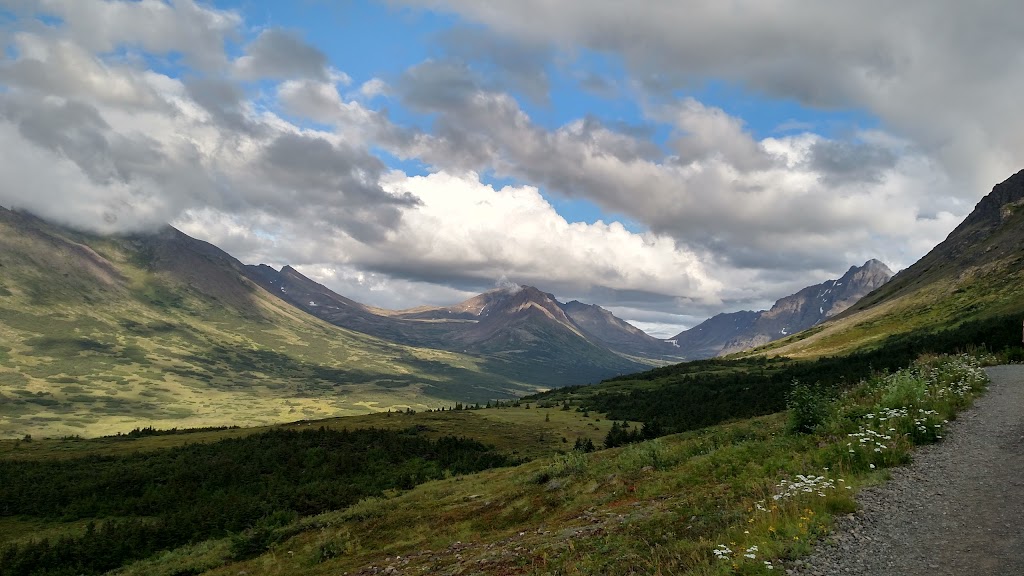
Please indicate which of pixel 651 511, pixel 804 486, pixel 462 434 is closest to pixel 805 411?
pixel 804 486

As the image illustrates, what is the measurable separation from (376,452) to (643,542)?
64.5 metres

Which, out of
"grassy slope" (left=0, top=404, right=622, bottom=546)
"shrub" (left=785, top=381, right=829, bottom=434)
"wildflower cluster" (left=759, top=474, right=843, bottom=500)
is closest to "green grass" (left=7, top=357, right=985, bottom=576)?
"wildflower cluster" (left=759, top=474, right=843, bottom=500)

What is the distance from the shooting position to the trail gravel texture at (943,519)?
396 inches

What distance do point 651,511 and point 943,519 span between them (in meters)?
7.87

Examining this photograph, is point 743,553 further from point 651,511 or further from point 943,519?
point 651,511

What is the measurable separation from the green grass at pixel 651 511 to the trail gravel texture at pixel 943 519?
20.9 inches

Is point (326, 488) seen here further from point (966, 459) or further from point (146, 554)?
point (966, 459)

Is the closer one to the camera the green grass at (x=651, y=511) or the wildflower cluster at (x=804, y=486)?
the green grass at (x=651, y=511)

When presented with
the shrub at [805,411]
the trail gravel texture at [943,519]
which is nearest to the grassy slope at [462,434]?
the shrub at [805,411]

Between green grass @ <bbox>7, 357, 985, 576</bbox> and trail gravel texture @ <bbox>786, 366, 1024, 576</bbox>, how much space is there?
0.53 m

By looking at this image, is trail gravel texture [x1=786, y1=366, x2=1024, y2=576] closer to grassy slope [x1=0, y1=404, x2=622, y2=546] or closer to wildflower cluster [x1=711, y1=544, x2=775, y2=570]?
wildflower cluster [x1=711, y1=544, x2=775, y2=570]

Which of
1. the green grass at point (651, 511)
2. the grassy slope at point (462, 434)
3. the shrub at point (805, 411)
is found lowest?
the grassy slope at point (462, 434)

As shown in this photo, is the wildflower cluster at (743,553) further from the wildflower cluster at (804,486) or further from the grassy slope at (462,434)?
the grassy slope at (462,434)

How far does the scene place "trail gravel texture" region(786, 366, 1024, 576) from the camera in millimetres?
10055
